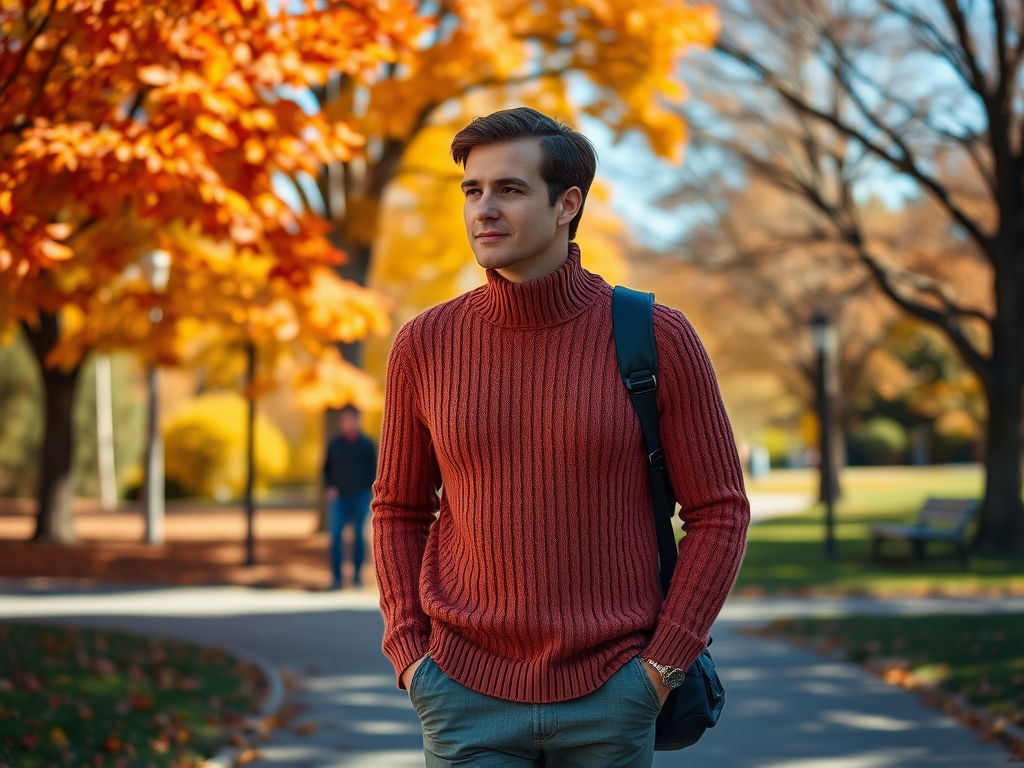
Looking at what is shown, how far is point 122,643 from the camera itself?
870cm

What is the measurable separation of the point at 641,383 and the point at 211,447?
30.4 m

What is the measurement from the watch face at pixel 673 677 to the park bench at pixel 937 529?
1312 cm

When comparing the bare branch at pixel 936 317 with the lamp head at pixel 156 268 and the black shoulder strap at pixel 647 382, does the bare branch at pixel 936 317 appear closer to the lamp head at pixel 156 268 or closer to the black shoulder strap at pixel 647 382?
the lamp head at pixel 156 268

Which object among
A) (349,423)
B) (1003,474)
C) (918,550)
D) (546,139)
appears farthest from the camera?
(1003,474)

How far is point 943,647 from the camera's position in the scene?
29.1 ft

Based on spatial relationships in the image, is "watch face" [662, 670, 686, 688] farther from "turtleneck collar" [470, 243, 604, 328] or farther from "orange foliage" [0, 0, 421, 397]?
"orange foliage" [0, 0, 421, 397]

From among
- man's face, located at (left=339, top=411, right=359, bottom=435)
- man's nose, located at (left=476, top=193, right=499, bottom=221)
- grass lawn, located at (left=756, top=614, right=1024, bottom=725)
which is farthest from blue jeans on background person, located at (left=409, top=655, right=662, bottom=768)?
man's face, located at (left=339, top=411, right=359, bottom=435)

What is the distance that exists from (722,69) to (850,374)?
1262 centimetres

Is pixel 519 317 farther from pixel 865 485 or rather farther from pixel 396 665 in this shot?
pixel 865 485

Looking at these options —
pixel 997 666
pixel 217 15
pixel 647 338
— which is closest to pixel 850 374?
pixel 997 666

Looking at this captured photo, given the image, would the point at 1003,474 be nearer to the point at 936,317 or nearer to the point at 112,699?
the point at 936,317

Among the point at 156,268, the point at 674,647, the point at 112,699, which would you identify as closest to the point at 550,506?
the point at 674,647

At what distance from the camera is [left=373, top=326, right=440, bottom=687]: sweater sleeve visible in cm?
273

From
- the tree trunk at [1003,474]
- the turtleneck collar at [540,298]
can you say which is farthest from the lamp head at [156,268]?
the tree trunk at [1003,474]
